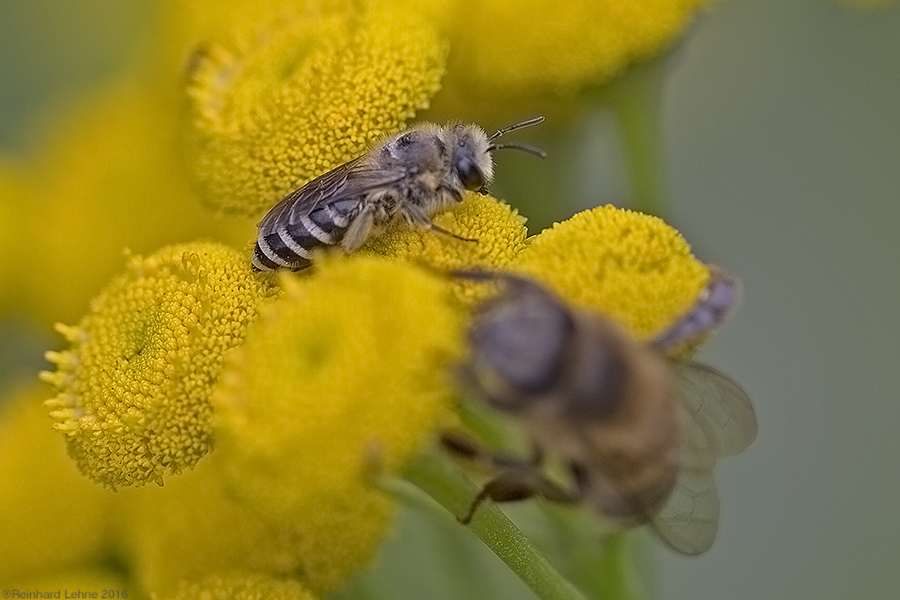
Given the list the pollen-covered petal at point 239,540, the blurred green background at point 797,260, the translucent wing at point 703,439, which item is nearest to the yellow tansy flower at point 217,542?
the pollen-covered petal at point 239,540

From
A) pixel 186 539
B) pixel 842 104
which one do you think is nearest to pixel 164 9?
pixel 186 539

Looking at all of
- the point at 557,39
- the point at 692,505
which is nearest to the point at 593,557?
the point at 692,505

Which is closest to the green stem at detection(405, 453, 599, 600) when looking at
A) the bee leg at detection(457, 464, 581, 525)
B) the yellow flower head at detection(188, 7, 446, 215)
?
the bee leg at detection(457, 464, 581, 525)

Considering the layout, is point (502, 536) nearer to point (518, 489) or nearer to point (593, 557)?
point (518, 489)

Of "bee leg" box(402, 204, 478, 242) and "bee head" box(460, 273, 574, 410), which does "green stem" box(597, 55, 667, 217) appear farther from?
"bee head" box(460, 273, 574, 410)

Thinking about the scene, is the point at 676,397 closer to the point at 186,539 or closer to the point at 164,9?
the point at 186,539

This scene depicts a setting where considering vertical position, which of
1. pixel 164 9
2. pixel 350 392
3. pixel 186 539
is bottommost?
pixel 186 539

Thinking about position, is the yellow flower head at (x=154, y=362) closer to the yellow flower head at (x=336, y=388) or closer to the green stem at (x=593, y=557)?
the yellow flower head at (x=336, y=388)
